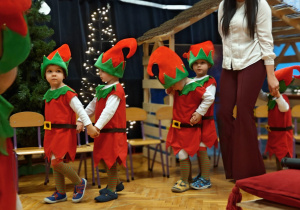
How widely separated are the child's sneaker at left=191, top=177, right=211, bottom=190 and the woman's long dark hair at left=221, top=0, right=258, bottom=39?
5.10 ft

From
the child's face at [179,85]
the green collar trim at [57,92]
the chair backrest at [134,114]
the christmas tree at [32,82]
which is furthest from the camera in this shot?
the chair backrest at [134,114]

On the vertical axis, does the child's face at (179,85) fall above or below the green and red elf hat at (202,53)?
below

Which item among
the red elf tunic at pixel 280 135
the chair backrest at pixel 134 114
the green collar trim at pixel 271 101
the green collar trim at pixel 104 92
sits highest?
the green collar trim at pixel 104 92

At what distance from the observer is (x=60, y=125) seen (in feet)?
10.8

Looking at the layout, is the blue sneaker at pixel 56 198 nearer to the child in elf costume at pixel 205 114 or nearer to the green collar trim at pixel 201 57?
the child in elf costume at pixel 205 114

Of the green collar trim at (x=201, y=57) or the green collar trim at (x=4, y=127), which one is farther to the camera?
the green collar trim at (x=201, y=57)

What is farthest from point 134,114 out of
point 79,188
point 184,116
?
point 79,188

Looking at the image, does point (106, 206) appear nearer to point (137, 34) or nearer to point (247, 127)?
point (247, 127)

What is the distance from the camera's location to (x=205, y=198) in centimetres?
333

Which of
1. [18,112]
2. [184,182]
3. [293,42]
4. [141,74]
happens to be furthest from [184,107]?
[293,42]

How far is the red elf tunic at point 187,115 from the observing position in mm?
3676

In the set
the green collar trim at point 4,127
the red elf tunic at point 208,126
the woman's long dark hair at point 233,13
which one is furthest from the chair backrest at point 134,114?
the green collar trim at point 4,127

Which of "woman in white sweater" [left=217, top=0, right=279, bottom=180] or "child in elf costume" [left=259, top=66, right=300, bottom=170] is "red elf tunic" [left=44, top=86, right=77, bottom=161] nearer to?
"woman in white sweater" [left=217, top=0, right=279, bottom=180]

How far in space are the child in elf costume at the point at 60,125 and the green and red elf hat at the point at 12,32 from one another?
6.77 feet
